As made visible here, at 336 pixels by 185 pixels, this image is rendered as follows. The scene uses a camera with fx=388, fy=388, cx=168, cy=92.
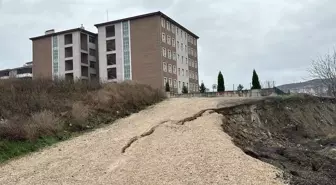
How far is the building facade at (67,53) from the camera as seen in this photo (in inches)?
2692

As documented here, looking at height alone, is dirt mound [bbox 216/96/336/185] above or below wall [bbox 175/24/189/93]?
below

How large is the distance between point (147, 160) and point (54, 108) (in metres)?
8.18

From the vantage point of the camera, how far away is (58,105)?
61.0ft

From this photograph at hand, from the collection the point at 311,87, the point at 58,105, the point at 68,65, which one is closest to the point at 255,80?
the point at 311,87

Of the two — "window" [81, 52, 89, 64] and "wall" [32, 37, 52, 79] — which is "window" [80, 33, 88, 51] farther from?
"wall" [32, 37, 52, 79]

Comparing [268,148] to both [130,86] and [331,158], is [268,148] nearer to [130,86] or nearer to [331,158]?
[331,158]

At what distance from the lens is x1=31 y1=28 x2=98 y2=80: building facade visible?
6838cm

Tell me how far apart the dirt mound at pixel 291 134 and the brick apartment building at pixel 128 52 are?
105ft

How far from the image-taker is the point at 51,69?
2778 inches

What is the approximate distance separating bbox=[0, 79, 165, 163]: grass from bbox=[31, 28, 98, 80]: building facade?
45.0 meters

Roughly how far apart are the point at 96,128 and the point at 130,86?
755cm

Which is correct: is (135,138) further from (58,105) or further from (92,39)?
(92,39)

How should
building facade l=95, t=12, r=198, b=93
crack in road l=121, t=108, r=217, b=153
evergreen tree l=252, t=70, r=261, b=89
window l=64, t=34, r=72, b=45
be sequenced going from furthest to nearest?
1. window l=64, t=34, r=72, b=45
2. building facade l=95, t=12, r=198, b=93
3. evergreen tree l=252, t=70, r=261, b=89
4. crack in road l=121, t=108, r=217, b=153

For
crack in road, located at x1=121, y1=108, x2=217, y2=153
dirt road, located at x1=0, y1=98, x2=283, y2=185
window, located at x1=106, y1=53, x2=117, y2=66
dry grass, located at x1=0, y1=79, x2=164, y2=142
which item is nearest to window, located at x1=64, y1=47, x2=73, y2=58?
window, located at x1=106, y1=53, x2=117, y2=66
